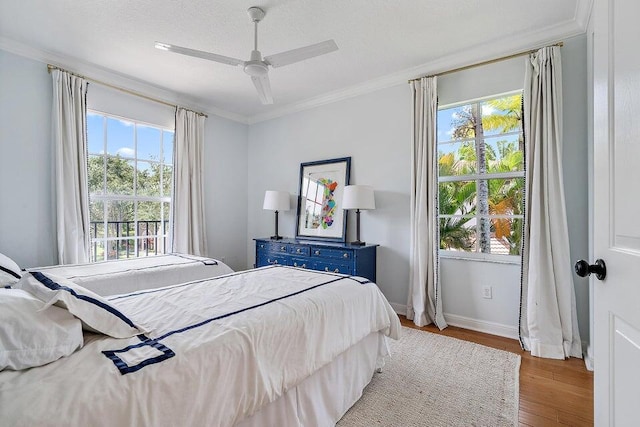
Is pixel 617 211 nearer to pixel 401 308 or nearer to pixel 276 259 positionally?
pixel 401 308

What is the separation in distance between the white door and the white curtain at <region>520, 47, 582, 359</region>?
1.73 meters

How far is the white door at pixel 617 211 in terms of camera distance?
32.1 inches

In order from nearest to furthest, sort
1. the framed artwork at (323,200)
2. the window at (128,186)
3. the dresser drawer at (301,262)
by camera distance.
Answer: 1. the window at (128,186)
2. the dresser drawer at (301,262)
3. the framed artwork at (323,200)

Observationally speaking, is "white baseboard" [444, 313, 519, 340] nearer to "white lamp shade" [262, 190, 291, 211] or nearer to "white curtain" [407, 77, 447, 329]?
"white curtain" [407, 77, 447, 329]

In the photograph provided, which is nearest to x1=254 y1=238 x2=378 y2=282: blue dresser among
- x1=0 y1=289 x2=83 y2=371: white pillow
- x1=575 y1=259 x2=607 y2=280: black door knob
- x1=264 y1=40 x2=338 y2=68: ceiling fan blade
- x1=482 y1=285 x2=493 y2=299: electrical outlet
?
x1=482 y1=285 x2=493 y2=299: electrical outlet

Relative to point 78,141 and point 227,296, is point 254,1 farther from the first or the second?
point 78,141

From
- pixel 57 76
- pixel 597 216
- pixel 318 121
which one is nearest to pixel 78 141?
pixel 57 76

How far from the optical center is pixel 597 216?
110 centimetres

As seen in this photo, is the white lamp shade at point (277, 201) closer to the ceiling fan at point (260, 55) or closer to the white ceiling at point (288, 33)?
the white ceiling at point (288, 33)

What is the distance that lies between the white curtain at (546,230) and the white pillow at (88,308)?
2884mm

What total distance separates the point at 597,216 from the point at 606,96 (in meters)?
0.41

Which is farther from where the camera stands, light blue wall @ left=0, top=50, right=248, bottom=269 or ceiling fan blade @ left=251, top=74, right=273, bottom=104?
light blue wall @ left=0, top=50, right=248, bottom=269

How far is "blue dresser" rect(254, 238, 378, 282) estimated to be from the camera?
3.35 metres

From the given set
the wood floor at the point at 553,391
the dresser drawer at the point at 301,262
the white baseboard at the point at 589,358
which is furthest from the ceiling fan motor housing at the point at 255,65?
the white baseboard at the point at 589,358
